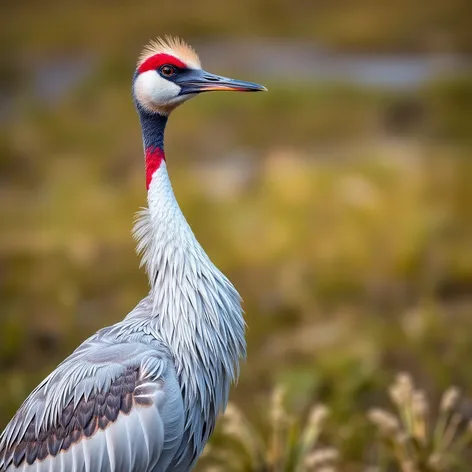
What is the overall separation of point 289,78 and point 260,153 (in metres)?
0.89

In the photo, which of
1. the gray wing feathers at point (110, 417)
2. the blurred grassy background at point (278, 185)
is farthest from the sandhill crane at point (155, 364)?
the blurred grassy background at point (278, 185)

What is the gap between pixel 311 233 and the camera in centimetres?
558

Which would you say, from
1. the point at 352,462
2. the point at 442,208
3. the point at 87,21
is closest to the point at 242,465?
the point at 352,462

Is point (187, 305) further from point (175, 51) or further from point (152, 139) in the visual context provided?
point (175, 51)

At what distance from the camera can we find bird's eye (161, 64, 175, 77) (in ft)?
8.93

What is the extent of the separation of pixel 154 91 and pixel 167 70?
0.28 ft

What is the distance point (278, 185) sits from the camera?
5.77 metres

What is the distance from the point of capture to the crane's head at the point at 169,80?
8.84ft

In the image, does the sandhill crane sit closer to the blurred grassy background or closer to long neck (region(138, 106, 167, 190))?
long neck (region(138, 106, 167, 190))

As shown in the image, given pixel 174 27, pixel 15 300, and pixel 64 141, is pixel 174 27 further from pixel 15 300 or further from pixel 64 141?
pixel 15 300

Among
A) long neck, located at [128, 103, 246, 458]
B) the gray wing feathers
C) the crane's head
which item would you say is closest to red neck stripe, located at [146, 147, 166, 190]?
long neck, located at [128, 103, 246, 458]

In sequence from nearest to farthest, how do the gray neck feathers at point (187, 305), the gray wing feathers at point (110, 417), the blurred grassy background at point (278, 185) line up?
the gray wing feathers at point (110, 417)
the gray neck feathers at point (187, 305)
the blurred grassy background at point (278, 185)

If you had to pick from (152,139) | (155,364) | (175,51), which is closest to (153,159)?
(152,139)

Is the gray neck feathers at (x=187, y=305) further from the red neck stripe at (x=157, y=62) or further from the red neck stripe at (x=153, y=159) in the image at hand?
the red neck stripe at (x=157, y=62)
